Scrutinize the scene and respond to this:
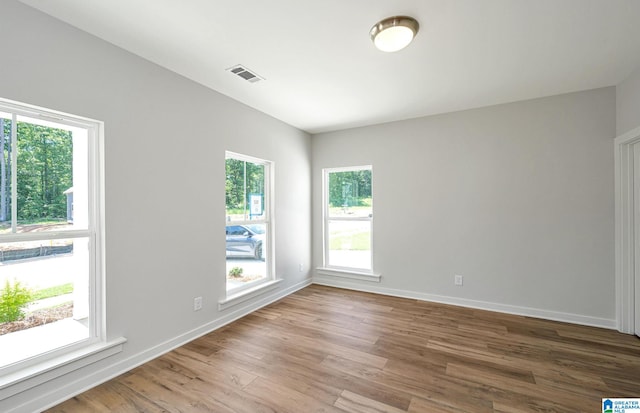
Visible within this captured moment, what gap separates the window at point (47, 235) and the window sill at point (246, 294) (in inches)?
46.2

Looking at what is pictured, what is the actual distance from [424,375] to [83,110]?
3314 millimetres

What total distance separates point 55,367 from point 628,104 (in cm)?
540

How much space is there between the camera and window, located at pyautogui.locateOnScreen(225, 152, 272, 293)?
3.35 meters

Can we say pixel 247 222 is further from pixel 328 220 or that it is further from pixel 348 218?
pixel 348 218

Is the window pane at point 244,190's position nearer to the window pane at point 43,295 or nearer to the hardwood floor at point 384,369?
the hardwood floor at point 384,369

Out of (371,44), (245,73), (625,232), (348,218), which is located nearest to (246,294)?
(348,218)

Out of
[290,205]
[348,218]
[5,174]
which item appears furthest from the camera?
[348,218]

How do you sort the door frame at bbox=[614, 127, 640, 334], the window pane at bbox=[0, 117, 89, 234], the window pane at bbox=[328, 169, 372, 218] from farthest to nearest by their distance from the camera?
1. the window pane at bbox=[328, 169, 372, 218]
2. the door frame at bbox=[614, 127, 640, 334]
3. the window pane at bbox=[0, 117, 89, 234]

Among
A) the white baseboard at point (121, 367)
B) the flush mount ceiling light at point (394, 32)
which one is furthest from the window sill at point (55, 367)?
the flush mount ceiling light at point (394, 32)

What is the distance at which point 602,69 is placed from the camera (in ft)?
8.45

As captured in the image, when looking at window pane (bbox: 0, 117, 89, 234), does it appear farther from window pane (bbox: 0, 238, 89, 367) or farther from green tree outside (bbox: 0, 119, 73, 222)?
window pane (bbox: 0, 238, 89, 367)

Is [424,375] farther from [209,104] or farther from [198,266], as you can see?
[209,104]

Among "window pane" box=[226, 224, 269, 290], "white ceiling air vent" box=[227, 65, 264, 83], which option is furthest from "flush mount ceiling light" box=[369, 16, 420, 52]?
"window pane" box=[226, 224, 269, 290]

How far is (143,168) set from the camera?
2359 millimetres
